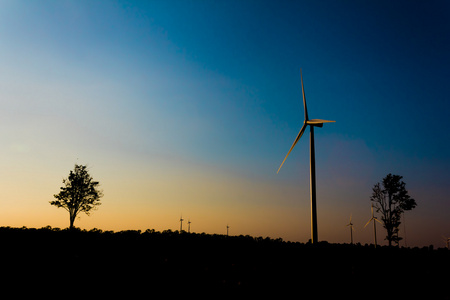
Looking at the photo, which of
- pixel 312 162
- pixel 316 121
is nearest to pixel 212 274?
pixel 312 162

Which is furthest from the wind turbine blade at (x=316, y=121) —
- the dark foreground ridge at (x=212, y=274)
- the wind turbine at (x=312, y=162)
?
the dark foreground ridge at (x=212, y=274)

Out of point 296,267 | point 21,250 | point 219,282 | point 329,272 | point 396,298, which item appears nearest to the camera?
point 396,298

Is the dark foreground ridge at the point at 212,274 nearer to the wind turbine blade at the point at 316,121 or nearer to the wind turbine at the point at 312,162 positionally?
the wind turbine at the point at 312,162

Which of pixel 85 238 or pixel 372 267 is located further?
pixel 85 238

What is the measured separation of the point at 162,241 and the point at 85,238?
3.58 meters

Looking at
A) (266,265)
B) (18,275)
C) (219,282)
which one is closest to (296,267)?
(266,265)

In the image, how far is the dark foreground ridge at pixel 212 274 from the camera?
8.70 metres

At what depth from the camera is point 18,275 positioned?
10703mm

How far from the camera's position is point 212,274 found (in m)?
9.88

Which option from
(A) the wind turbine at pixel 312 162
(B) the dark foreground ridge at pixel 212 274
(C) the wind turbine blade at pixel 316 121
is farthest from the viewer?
(C) the wind turbine blade at pixel 316 121

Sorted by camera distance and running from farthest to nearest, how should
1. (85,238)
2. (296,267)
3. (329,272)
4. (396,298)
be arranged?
(85,238), (296,267), (329,272), (396,298)

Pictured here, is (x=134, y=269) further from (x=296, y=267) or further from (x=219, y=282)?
(x=296, y=267)

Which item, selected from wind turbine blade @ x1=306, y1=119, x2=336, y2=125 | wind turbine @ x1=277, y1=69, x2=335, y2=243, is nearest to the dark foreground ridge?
wind turbine @ x1=277, y1=69, x2=335, y2=243

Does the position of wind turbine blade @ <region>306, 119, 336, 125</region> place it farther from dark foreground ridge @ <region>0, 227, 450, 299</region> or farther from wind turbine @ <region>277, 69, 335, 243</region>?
dark foreground ridge @ <region>0, 227, 450, 299</region>
